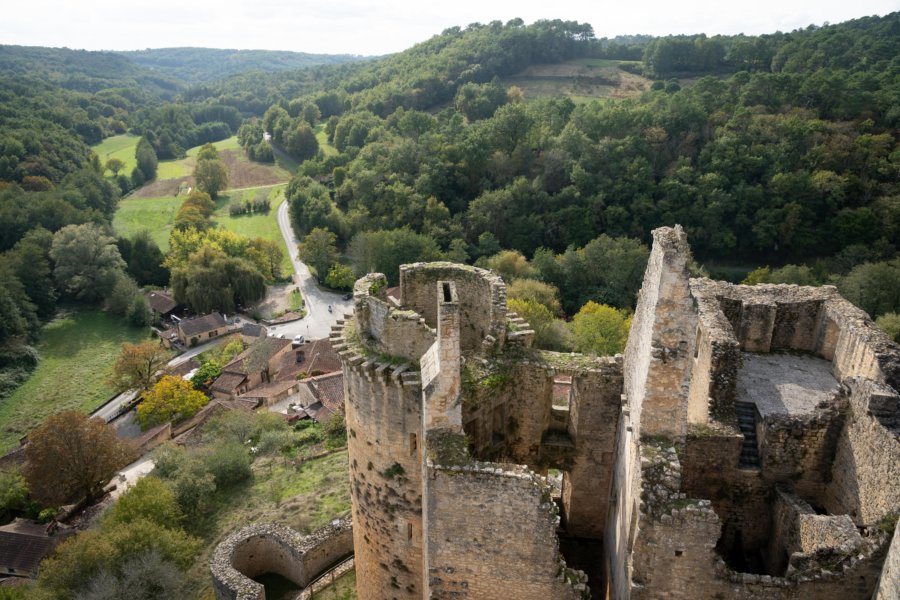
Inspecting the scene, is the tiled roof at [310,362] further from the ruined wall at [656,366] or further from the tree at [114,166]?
the tree at [114,166]

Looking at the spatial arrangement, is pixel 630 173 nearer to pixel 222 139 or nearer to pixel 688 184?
pixel 688 184

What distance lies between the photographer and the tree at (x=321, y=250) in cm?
6719

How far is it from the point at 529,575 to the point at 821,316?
563 inches

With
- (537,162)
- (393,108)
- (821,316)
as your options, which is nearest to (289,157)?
(393,108)

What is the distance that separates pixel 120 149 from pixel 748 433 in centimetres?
14120

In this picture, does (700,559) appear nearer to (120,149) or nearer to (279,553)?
(279,553)

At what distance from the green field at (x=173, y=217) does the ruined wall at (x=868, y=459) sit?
66273 millimetres

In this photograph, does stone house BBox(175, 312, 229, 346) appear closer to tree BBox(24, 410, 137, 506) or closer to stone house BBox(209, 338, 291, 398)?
stone house BBox(209, 338, 291, 398)

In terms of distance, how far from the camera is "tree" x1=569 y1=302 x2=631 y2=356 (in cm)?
3644

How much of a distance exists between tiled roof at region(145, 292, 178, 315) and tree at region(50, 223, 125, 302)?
4.69 m

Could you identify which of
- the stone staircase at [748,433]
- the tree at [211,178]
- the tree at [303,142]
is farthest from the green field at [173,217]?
the stone staircase at [748,433]

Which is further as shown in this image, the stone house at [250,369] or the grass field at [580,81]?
the grass field at [580,81]

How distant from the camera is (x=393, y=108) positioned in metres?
98.4

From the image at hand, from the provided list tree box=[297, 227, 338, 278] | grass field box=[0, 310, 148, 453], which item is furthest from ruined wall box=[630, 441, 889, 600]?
tree box=[297, 227, 338, 278]
